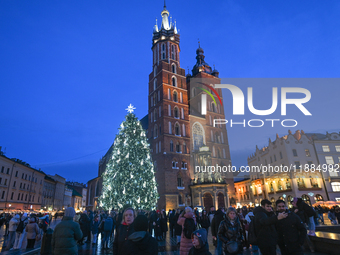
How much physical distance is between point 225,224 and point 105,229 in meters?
7.44

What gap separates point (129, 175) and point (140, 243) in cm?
1996

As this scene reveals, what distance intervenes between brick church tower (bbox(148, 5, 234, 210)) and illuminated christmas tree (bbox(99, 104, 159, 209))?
1195 centimetres

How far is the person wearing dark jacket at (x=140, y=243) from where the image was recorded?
9.95 feet

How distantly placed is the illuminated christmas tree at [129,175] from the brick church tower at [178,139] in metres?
12.0

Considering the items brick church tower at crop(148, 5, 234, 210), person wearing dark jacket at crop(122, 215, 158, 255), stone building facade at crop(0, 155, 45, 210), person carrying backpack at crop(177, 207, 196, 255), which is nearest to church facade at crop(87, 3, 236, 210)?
brick church tower at crop(148, 5, 234, 210)

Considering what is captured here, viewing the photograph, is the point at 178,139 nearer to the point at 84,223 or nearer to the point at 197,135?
the point at 197,135

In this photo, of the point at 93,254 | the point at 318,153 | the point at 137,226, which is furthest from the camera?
the point at 318,153

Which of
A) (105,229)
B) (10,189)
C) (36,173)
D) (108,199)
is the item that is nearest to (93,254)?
(105,229)

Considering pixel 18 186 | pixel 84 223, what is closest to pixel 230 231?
pixel 84 223

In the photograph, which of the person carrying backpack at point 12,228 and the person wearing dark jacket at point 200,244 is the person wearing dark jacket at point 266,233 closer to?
the person wearing dark jacket at point 200,244

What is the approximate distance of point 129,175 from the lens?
882 inches

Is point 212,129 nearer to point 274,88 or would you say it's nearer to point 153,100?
point 153,100

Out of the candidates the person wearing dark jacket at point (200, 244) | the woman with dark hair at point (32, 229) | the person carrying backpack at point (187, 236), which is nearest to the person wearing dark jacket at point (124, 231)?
the person wearing dark jacket at point (200, 244)

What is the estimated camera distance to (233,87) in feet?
89.9
